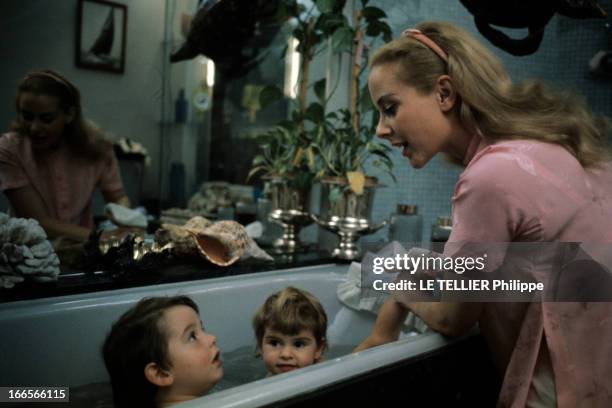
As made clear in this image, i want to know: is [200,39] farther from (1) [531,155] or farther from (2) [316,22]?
(1) [531,155]

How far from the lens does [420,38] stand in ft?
4.10

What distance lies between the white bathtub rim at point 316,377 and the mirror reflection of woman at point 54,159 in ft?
3.33

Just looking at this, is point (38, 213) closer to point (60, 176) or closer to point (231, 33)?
point (60, 176)

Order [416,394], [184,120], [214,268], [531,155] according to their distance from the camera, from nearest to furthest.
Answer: [531,155] < [416,394] < [214,268] < [184,120]

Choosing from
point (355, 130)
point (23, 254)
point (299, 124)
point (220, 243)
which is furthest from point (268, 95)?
point (23, 254)

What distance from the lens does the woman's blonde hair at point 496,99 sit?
1143mm

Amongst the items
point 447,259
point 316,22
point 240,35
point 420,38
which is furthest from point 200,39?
point 447,259

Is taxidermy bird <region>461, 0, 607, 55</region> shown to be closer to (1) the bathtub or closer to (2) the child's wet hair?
(1) the bathtub

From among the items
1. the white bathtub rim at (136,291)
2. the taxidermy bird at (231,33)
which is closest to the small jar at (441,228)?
the white bathtub rim at (136,291)

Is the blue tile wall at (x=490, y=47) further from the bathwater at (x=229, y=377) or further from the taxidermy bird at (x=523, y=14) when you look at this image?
the bathwater at (x=229, y=377)

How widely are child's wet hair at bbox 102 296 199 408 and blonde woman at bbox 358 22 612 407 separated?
607mm

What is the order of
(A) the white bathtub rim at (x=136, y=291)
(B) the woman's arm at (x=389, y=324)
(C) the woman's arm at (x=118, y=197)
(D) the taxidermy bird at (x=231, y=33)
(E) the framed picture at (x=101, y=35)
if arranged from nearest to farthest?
(A) the white bathtub rim at (x=136, y=291), (B) the woman's arm at (x=389, y=324), (E) the framed picture at (x=101, y=35), (C) the woman's arm at (x=118, y=197), (D) the taxidermy bird at (x=231, y=33)

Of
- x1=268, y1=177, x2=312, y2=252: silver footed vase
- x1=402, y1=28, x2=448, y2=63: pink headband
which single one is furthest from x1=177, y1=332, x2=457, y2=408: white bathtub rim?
x1=268, y1=177, x2=312, y2=252: silver footed vase

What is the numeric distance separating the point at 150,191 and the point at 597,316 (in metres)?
1.38
